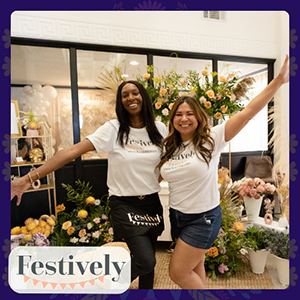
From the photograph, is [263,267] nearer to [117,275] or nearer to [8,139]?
[117,275]

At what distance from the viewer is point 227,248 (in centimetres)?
222

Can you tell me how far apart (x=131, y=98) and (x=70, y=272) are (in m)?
1.11

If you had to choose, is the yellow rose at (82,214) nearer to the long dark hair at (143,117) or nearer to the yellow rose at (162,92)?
the long dark hair at (143,117)

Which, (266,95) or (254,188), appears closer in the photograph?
(266,95)

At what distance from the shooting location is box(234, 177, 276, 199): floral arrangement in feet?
7.90

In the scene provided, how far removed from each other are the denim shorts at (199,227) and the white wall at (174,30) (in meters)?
0.71

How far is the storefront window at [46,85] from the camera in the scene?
8.50ft

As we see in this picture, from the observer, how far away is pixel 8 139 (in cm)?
139

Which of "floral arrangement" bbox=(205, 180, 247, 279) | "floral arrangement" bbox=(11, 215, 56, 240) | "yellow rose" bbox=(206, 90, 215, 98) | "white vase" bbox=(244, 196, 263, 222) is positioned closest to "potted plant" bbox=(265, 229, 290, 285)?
"floral arrangement" bbox=(205, 180, 247, 279)

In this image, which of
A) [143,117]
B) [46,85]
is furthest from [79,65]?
[143,117]

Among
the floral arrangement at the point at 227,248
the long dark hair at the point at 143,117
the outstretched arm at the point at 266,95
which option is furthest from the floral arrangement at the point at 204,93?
the outstretched arm at the point at 266,95

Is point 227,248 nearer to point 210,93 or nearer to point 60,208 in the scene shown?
point 210,93

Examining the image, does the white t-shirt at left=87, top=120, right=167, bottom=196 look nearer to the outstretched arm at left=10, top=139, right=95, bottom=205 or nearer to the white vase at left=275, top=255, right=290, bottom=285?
the outstretched arm at left=10, top=139, right=95, bottom=205

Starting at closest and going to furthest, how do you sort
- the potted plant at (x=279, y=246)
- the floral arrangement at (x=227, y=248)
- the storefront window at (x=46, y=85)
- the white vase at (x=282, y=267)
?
the white vase at (x=282, y=267), the potted plant at (x=279, y=246), the floral arrangement at (x=227, y=248), the storefront window at (x=46, y=85)
